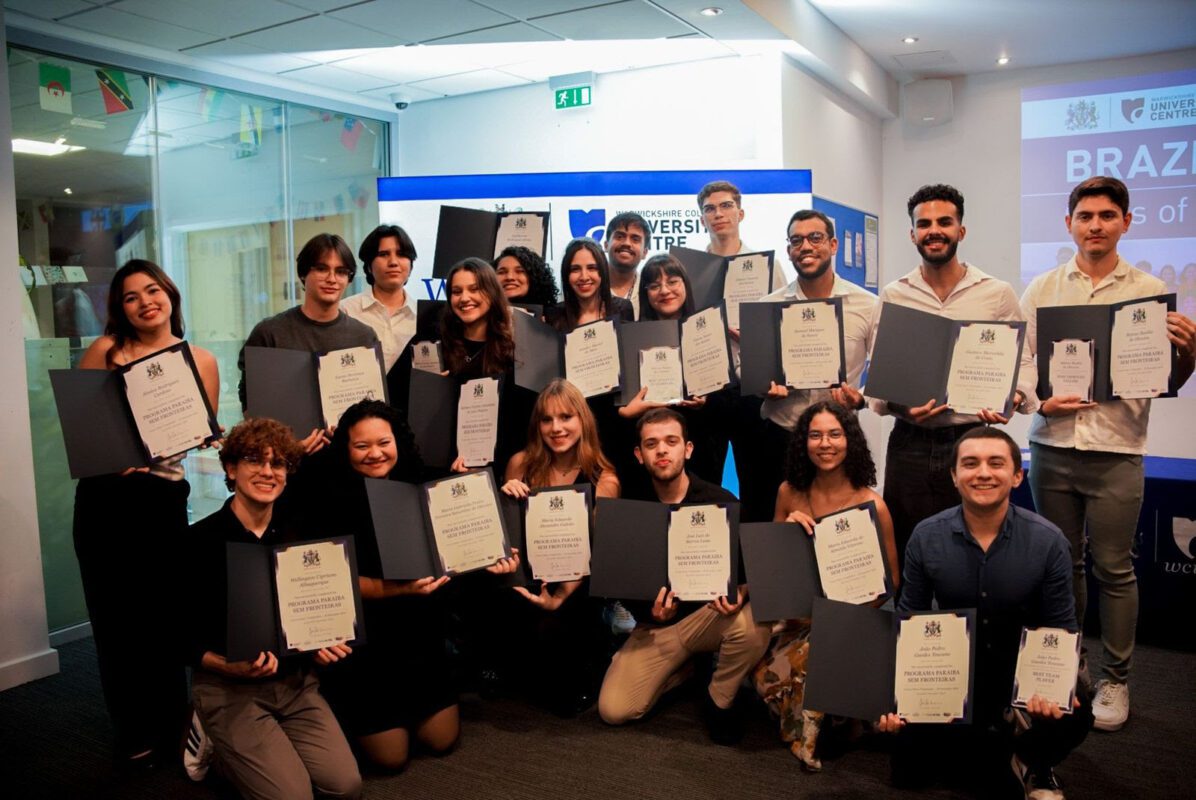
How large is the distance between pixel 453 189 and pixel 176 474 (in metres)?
2.84

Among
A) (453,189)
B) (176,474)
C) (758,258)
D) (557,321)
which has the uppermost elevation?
(453,189)

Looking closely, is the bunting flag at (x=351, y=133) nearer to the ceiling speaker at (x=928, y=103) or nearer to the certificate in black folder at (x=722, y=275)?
the certificate in black folder at (x=722, y=275)

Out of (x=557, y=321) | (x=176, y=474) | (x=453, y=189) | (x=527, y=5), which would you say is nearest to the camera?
(x=176, y=474)

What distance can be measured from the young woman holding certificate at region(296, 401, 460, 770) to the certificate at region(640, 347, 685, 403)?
3.20 ft

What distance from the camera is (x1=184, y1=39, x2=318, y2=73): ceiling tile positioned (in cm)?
521

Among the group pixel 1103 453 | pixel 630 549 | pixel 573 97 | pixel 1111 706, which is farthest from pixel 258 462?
pixel 573 97

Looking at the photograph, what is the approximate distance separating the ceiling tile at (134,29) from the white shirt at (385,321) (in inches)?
77.8

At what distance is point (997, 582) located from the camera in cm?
269

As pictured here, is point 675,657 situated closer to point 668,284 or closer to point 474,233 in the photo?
point 668,284

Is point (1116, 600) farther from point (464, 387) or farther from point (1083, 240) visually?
point (464, 387)

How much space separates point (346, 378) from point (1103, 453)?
2.54m

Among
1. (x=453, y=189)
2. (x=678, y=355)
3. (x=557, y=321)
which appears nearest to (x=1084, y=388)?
(x=678, y=355)

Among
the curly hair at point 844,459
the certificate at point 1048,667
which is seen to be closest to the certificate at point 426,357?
the curly hair at point 844,459

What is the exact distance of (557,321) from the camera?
12.2ft
